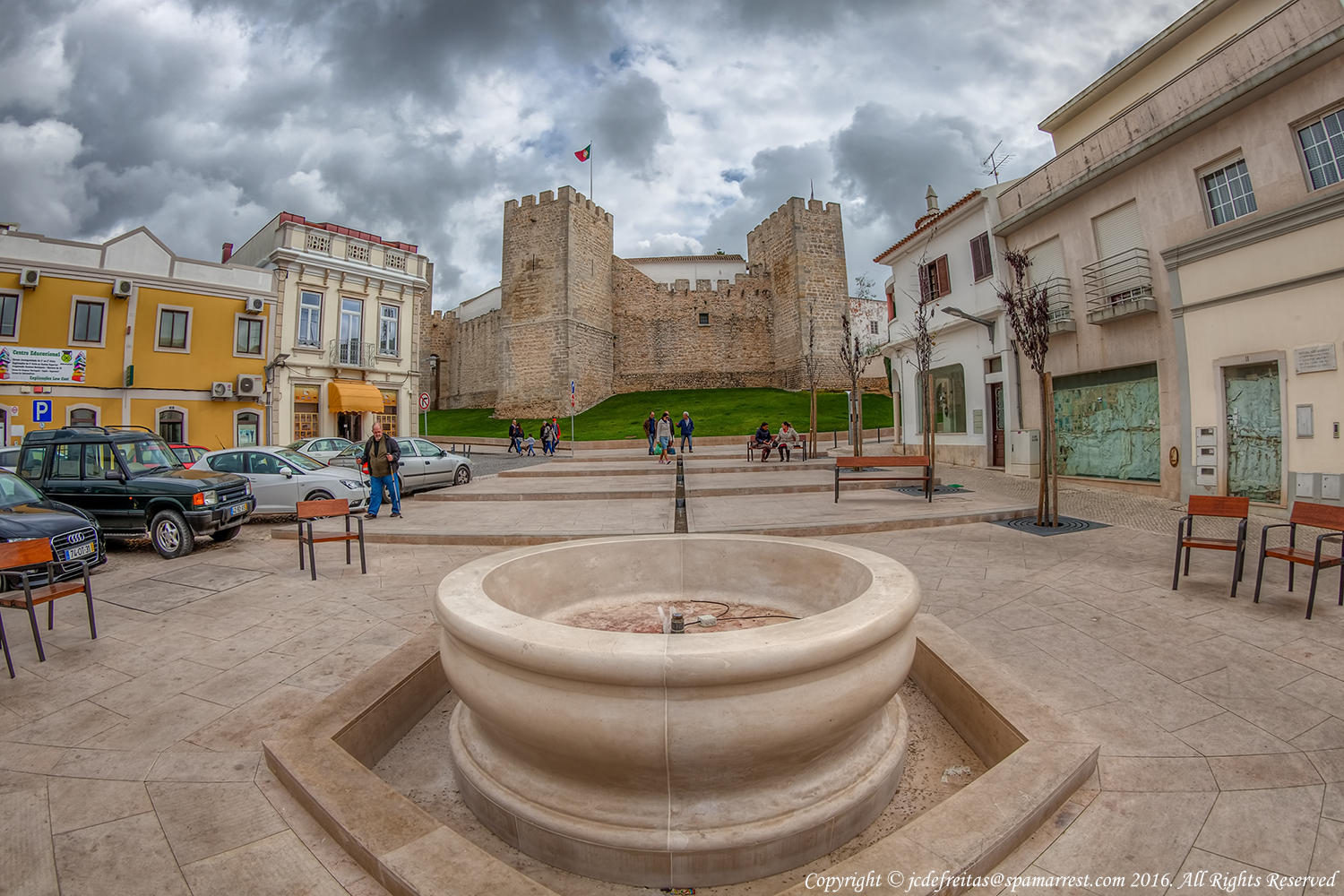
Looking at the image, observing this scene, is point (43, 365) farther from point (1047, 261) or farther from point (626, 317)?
point (626, 317)

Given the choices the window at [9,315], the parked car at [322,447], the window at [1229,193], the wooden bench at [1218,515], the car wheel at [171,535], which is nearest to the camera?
the wooden bench at [1218,515]

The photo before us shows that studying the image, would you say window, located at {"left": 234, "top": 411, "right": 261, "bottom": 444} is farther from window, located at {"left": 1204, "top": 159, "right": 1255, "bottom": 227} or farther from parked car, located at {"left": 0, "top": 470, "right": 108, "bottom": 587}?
window, located at {"left": 1204, "top": 159, "right": 1255, "bottom": 227}

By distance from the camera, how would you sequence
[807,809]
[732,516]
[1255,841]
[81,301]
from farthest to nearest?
[81,301], [732,516], [807,809], [1255,841]

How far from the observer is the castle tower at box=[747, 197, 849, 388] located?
123ft

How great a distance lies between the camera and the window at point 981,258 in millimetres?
15189

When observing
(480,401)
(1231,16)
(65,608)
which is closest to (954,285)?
(1231,16)

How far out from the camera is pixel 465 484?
1453cm

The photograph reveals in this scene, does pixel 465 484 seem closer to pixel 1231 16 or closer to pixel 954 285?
pixel 954 285

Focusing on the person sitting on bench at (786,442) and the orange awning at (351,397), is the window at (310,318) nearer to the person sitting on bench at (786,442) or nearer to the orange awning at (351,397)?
the orange awning at (351,397)

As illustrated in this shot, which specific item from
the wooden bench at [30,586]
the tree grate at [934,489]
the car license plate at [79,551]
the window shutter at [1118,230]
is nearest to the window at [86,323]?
the car license plate at [79,551]

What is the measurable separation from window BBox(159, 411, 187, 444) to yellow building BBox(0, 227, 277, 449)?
0.03 meters

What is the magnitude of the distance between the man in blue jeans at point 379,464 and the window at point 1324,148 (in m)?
14.5

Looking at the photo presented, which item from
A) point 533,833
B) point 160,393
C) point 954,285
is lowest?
point 533,833

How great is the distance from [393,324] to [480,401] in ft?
61.4
